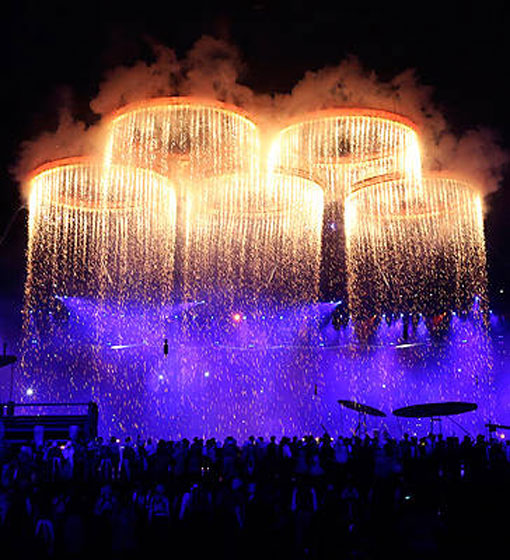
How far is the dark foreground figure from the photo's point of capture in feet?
26.0

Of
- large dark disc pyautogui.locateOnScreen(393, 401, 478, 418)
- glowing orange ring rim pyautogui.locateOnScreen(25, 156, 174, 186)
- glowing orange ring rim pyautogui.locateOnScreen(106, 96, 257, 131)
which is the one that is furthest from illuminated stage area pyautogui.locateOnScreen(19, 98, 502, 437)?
glowing orange ring rim pyautogui.locateOnScreen(106, 96, 257, 131)

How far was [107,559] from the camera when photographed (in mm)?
7891

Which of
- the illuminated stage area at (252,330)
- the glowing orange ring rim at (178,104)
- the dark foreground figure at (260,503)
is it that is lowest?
the dark foreground figure at (260,503)

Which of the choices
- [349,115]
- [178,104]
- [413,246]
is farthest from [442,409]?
[178,104]

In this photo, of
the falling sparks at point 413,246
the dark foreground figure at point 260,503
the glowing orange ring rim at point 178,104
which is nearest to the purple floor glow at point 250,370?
the falling sparks at point 413,246

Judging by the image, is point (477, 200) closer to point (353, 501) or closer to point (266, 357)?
point (353, 501)

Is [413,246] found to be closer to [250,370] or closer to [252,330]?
[252,330]

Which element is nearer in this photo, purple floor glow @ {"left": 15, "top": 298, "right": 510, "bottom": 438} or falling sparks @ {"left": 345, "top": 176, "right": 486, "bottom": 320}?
falling sparks @ {"left": 345, "top": 176, "right": 486, "bottom": 320}

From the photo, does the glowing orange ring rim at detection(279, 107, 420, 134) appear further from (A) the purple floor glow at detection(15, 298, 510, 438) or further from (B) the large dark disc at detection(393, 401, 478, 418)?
(A) the purple floor glow at detection(15, 298, 510, 438)

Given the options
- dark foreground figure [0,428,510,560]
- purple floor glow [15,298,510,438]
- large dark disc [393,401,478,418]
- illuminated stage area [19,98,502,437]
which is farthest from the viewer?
purple floor glow [15,298,510,438]

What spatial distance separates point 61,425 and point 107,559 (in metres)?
11.5

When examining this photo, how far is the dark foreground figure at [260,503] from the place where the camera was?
7930 millimetres

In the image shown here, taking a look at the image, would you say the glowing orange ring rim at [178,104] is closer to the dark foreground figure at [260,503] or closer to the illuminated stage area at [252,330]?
the dark foreground figure at [260,503]

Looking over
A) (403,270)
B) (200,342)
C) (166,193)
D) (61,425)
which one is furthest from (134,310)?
(166,193)
